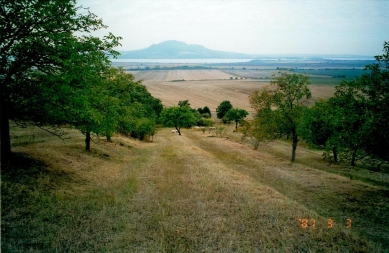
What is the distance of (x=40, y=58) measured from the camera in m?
15.4

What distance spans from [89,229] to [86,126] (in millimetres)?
9575

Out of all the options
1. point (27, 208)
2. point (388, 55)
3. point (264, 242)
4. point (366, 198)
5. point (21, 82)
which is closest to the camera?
point (264, 242)

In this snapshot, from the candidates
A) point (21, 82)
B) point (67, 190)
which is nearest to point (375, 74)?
point (67, 190)

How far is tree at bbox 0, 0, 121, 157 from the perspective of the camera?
45.8 feet

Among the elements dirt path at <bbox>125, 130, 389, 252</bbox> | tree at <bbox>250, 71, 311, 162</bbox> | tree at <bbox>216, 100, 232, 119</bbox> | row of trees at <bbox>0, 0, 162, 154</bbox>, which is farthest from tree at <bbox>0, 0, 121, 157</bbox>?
tree at <bbox>216, 100, 232, 119</bbox>

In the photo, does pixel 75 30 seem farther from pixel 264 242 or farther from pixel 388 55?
pixel 388 55

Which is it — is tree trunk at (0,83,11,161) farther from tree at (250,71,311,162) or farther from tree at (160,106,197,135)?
tree at (160,106,197,135)

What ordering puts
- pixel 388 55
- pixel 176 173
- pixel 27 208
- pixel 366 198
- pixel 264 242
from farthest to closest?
1. pixel 176 173
2. pixel 366 198
3. pixel 388 55
4. pixel 27 208
5. pixel 264 242

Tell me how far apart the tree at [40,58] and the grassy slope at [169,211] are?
14.5 ft

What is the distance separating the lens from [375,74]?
1881 centimetres

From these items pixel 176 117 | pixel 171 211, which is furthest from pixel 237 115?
pixel 171 211

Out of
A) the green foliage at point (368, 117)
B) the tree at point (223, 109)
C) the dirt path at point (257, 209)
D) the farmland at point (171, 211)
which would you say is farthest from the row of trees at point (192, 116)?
the green foliage at point (368, 117)

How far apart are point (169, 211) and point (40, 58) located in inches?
509

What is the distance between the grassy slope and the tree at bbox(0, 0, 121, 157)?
14.5 feet
